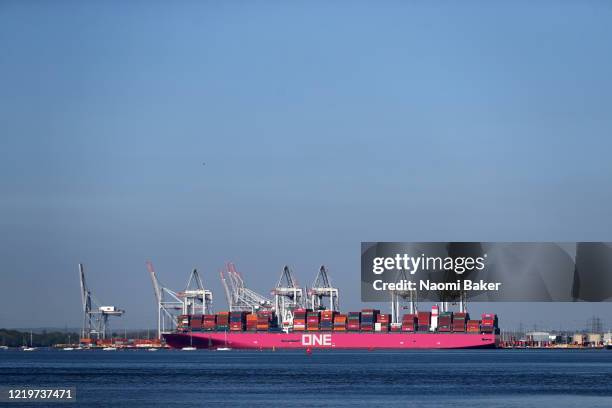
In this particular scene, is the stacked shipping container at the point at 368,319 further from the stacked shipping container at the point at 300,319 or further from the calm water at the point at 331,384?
the calm water at the point at 331,384

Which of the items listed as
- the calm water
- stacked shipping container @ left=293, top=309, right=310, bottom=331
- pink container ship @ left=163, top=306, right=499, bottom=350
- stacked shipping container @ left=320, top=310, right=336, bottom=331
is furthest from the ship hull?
the calm water

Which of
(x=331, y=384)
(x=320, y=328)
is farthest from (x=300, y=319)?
(x=331, y=384)

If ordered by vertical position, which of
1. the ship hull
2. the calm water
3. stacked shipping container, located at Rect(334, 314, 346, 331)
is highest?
stacked shipping container, located at Rect(334, 314, 346, 331)

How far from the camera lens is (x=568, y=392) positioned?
65.9m

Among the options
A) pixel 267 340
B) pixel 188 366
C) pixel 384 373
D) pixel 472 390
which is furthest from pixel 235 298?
pixel 472 390

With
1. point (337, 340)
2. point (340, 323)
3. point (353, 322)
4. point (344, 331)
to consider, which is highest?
point (353, 322)

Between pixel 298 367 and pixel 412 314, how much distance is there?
45284mm

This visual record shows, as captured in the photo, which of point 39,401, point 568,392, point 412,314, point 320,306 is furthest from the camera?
point 320,306

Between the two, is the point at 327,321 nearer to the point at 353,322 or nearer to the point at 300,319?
the point at 353,322

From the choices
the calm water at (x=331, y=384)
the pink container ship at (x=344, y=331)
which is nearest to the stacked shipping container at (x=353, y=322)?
the pink container ship at (x=344, y=331)

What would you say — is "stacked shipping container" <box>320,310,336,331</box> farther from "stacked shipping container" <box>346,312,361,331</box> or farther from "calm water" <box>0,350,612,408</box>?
"calm water" <box>0,350,612,408</box>

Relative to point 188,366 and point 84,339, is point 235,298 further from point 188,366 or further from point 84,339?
point 188,366

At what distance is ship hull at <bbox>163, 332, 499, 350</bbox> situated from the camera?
473 ft

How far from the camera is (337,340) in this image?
146 m
